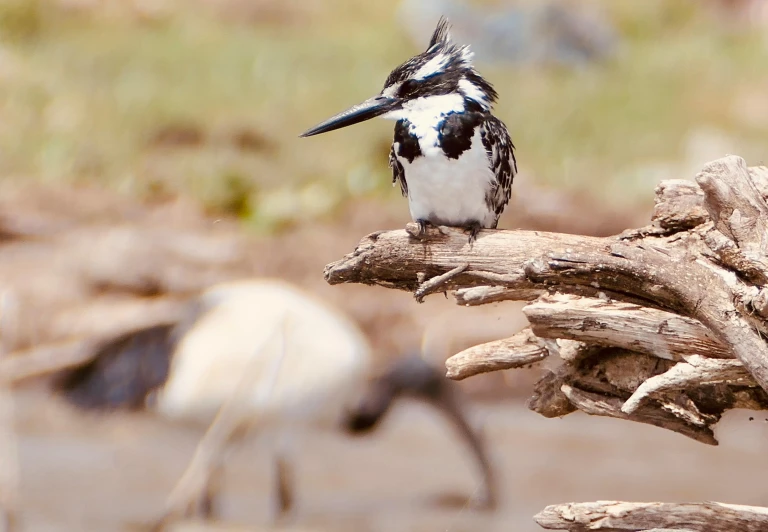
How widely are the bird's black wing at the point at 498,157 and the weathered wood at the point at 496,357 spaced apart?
22.6 inches

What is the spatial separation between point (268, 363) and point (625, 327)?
4485mm

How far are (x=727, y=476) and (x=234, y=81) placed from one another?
27.4 feet

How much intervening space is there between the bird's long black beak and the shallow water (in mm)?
4307

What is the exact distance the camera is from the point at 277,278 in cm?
1068

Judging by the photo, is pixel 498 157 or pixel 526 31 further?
pixel 526 31

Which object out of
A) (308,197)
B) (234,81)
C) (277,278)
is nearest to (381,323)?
(277,278)

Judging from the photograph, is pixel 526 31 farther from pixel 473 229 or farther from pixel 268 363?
pixel 473 229

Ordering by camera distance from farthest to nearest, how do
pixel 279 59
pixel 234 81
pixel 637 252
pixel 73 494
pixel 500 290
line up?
1. pixel 279 59
2. pixel 234 81
3. pixel 73 494
4. pixel 500 290
5. pixel 637 252

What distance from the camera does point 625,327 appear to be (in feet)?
11.3

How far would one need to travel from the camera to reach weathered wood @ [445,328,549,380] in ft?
12.2

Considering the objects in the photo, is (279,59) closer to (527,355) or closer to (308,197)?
(308,197)

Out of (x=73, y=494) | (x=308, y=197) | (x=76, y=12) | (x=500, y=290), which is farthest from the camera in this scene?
(x=76, y=12)

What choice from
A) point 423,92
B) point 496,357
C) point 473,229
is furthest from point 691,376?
point 423,92

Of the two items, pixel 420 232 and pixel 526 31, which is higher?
pixel 526 31
